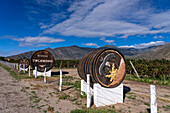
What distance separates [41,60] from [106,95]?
10.3 metres

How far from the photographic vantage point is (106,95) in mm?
5098

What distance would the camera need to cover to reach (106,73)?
5.27 metres

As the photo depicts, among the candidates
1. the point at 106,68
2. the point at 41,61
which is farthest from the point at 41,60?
the point at 106,68

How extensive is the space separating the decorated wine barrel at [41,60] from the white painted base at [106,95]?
1001 cm

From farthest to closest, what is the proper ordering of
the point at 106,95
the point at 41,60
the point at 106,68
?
the point at 41,60 → the point at 106,68 → the point at 106,95

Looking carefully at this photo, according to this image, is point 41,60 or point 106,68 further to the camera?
point 41,60

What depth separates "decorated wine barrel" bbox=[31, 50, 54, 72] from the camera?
13.2m

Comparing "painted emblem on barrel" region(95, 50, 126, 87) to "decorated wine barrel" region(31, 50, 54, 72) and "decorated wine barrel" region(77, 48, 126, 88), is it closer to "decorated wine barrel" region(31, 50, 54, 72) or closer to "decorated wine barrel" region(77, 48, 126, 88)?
"decorated wine barrel" region(77, 48, 126, 88)

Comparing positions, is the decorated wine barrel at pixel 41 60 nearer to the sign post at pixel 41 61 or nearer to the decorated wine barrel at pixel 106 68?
the sign post at pixel 41 61

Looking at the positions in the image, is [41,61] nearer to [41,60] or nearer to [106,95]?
[41,60]

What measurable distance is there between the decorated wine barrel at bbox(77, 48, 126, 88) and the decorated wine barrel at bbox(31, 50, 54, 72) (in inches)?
367

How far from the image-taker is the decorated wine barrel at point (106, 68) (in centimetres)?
505

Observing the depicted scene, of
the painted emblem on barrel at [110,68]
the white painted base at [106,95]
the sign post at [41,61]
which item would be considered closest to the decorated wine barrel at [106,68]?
the painted emblem on barrel at [110,68]

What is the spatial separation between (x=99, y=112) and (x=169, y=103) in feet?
12.4
